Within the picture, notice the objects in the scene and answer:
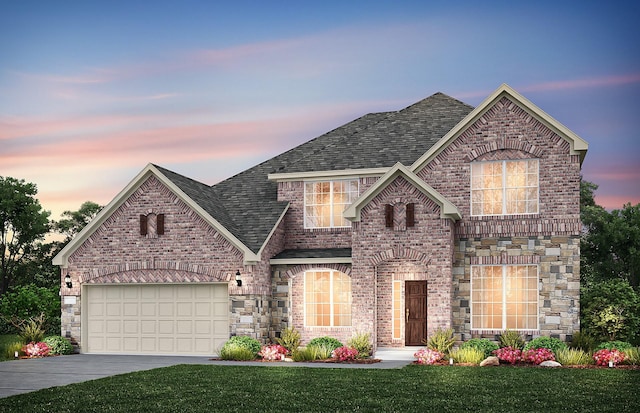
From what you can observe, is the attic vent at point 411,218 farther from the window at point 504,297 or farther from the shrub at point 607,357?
the shrub at point 607,357

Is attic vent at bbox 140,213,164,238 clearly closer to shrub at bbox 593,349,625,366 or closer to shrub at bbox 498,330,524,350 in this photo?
shrub at bbox 498,330,524,350

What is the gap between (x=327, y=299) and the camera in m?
25.6

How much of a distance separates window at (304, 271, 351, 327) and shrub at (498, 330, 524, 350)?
508 centimetres

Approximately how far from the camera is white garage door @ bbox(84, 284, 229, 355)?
82.6 ft

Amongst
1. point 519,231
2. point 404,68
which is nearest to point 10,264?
point 404,68

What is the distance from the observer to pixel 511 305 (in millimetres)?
23875

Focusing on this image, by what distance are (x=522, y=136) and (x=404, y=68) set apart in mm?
4684

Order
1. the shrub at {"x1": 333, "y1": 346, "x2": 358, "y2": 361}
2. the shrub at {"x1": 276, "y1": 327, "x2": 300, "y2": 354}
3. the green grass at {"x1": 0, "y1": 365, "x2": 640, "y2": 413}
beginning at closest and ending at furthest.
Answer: the green grass at {"x1": 0, "y1": 365, "x2": 640, "y2": 413} < the shrub at {"x1": 333, "y1": 346, "x2": 358, "y2": 361} < the shrub at {"x1": 276, "y1": 327, "x2": 300, "y2": 354}

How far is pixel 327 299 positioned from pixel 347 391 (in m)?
9.98

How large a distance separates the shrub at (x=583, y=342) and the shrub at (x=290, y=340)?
27.4ft

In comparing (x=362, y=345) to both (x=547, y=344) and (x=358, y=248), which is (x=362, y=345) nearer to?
(x=358, y=248)

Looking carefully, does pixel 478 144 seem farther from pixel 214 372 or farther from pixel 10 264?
pixel 10 264

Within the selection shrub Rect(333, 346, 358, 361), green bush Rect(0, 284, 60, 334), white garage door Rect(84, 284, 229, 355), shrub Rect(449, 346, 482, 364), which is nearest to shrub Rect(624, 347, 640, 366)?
shrub Rect(449, 346, 482, 364)

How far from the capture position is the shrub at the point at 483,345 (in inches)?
887
